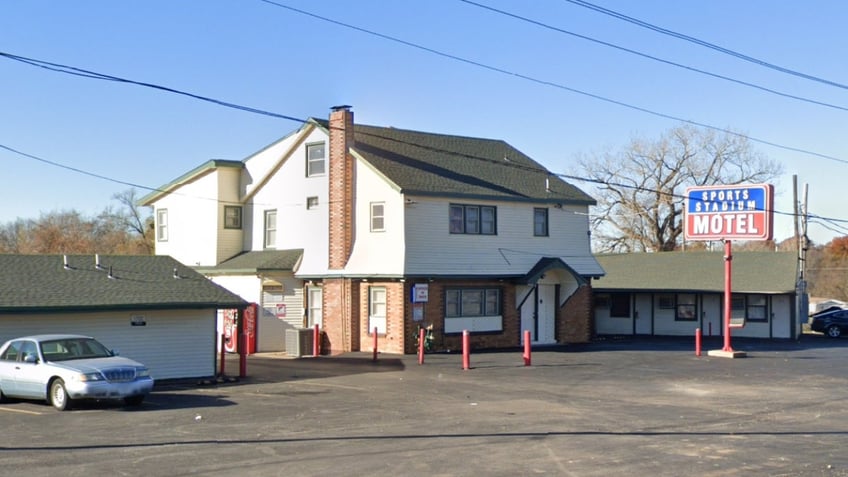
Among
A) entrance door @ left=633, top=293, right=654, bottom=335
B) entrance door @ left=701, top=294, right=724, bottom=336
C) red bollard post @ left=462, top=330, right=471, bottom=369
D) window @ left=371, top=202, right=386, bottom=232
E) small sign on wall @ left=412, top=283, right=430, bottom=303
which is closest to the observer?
red bollard post @ left=462, top=330, right=471, bottom=369

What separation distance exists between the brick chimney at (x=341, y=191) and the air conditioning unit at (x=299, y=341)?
9.01 feet

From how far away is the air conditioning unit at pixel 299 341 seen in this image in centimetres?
3412

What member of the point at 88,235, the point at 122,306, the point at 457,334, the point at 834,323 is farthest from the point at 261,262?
the point at 88,235

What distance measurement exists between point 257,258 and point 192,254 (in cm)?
468

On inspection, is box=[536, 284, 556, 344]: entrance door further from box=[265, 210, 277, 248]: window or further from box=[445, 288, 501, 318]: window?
box=[265, 210, 277, 248]: window

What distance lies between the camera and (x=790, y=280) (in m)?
42.7

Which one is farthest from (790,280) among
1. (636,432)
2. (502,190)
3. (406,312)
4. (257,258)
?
(636,432)

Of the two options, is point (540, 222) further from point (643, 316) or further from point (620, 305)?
point (643, 316)

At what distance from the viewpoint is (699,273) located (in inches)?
1832

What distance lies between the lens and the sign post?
3384 cm

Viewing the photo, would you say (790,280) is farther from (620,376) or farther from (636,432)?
(636,432)

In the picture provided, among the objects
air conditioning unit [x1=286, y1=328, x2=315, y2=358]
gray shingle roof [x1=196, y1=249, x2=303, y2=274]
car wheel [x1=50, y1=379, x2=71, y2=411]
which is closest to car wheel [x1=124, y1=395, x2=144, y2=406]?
car wheel [x1=50, y1=379, x2=71, y2=411]

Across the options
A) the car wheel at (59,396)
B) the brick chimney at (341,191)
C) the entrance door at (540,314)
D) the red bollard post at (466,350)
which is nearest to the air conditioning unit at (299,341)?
the brick chimney at (341,191)

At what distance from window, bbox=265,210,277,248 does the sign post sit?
16.4m
